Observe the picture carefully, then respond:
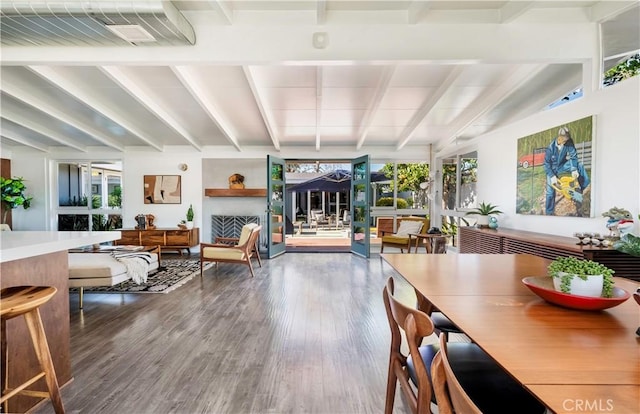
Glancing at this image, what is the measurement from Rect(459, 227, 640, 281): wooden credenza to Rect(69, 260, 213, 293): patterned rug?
435cm

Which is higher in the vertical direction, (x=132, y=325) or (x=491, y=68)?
(x=491, y=68)

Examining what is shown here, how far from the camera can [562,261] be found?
1326mm

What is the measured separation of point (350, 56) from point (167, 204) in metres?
5.66

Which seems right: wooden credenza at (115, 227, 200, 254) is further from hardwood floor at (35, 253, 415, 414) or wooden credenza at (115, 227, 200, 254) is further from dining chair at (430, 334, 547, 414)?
dining chair at (430, 334, 547, 414)

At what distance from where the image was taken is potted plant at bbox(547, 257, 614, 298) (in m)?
1.19

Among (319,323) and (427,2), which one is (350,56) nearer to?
(427,2)

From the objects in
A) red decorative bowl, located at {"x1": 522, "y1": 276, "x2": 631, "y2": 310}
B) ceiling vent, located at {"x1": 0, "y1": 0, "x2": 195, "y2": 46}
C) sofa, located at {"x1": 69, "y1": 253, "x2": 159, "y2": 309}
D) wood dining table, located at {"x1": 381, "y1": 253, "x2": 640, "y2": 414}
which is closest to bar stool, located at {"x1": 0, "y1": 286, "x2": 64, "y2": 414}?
wood dining table, located at {"x1": 381, "y1": 253, "x2": 640, "y2": 414}

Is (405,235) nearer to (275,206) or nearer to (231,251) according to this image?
(275,206)

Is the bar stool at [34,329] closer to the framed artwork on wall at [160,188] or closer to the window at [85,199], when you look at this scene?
the framed artwork on wall at [160,188]

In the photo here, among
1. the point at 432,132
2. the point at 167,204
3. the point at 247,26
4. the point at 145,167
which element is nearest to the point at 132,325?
the point at 247,26

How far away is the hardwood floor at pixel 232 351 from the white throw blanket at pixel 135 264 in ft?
0.92

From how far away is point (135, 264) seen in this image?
3869mm

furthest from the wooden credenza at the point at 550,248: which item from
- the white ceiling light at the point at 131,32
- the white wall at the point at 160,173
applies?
the white wall at the point at 160,173

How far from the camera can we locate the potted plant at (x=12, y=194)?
6152mm
